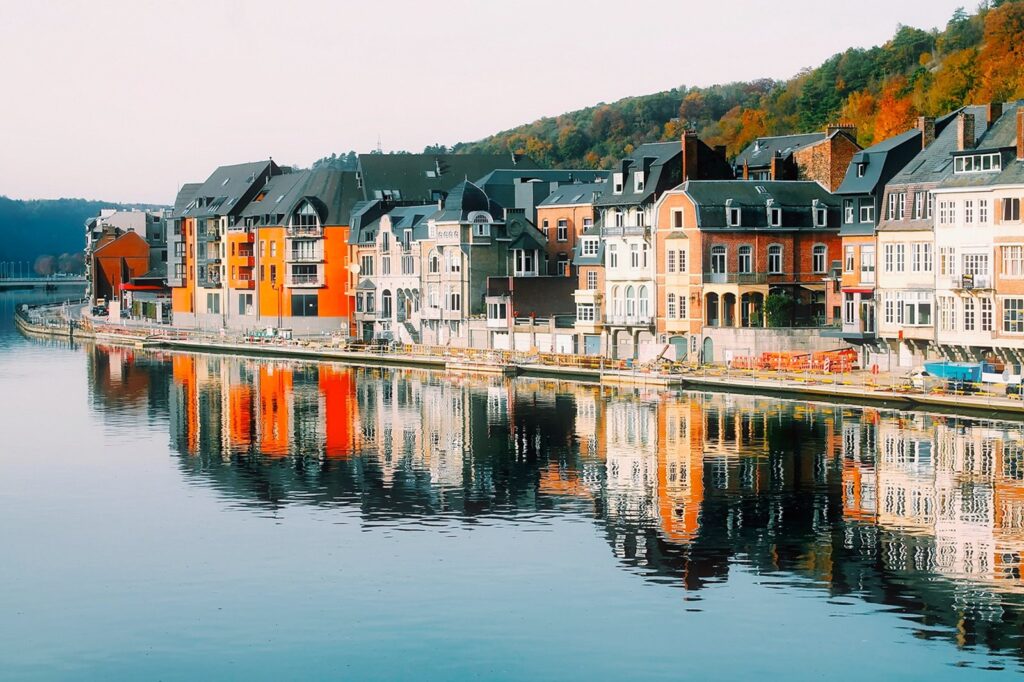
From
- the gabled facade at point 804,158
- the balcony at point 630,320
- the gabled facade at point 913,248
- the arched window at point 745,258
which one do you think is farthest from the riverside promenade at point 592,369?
the gabled facade at point 804,158

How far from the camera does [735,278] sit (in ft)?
280

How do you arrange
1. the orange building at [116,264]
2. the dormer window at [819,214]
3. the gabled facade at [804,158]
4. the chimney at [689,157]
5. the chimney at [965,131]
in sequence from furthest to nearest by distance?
the orange building at [116,264] → the chimney at [689,157] → the gabled facade at [804,158] → the dormer window at [819,214] → the chimney at [965,131]

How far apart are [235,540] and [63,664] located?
11553mm

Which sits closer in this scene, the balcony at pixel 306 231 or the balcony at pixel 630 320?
the balcony at pixel 630 320

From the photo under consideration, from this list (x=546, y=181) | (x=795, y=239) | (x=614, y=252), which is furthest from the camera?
(x=546, y=181)

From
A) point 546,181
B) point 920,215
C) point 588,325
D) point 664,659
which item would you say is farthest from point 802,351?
point 664,659

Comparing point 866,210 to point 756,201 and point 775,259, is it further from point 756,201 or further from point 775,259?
point 756,201

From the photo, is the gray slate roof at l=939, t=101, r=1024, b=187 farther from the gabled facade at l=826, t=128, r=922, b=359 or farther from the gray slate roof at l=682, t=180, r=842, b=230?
the gray slate roof at l=682, t=180, r=842, b=230

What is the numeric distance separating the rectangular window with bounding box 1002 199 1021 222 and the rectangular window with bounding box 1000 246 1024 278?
4.05ft

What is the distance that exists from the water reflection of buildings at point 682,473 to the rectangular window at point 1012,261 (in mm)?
8643

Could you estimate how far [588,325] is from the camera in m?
93.4

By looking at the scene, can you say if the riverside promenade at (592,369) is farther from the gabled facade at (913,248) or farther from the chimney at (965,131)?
the chimney at (965,131)

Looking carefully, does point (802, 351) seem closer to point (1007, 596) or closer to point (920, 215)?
point (920, 215)

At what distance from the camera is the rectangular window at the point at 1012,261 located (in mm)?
68688
